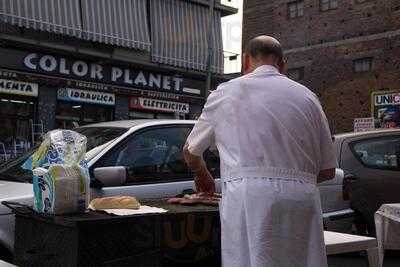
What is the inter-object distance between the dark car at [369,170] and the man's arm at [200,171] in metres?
4.24

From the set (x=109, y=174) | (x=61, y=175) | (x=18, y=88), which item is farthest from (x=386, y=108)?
(x=61, y=175)

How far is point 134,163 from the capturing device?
5.37 m

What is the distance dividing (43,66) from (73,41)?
1540 millimetres

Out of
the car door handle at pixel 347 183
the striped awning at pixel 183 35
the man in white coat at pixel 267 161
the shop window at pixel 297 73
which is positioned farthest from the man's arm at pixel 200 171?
the shop window at pixel 297 73

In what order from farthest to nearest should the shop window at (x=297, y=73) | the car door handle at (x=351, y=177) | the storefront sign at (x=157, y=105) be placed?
the shop window at (x=297, y=73) → the storefront sign at (x=157, y=105) → the car door handle at (x=351, y=177)

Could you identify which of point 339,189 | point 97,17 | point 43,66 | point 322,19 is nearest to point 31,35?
point 43,66

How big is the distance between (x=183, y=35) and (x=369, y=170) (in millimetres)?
17109

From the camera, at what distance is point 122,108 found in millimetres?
22672

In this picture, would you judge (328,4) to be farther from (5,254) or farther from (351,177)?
(5,254)

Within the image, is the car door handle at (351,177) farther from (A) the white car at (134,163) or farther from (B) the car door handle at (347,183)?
(A) the white car at (134,163)

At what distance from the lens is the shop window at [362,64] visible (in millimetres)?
30047

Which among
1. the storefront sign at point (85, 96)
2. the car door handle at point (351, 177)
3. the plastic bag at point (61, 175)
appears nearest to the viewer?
the plastic bag at point (61, 175)

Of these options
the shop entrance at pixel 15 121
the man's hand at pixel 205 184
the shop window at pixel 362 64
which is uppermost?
the shop window at pixel 362 64

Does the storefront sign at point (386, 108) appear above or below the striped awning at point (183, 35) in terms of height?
below
